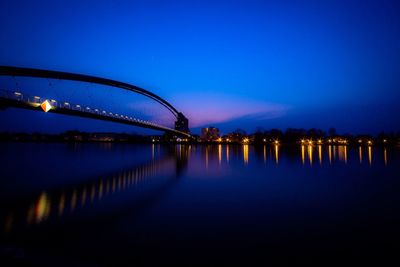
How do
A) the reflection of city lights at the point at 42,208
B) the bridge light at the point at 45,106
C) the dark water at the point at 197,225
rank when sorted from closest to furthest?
the dark water at the point at 197,225, the reflection of city lights at the point at 42,208, the bridge light at the point at 45,106

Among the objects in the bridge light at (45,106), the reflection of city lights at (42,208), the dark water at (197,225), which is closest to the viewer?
the dark water at (197,225)

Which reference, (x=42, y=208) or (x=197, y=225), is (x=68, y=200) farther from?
(x=197, y=225)

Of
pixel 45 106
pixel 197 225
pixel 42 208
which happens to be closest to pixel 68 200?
pixel 42 208

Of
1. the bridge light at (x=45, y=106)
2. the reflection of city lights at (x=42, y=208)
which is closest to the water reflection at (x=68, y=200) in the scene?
the reflection of city lights at (x=42, y=208)

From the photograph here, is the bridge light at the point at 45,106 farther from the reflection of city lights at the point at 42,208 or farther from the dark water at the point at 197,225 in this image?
the reflection of city lights at the point at 42,208

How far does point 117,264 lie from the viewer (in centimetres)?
447

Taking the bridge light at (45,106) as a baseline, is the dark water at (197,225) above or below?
below

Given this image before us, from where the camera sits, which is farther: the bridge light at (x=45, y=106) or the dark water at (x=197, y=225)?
the bridge light at (x=45, y=106)

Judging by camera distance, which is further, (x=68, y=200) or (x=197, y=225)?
(x=68, y=200)

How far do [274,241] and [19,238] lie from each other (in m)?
5.04

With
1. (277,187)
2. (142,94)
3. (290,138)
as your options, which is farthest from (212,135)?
(277,187)

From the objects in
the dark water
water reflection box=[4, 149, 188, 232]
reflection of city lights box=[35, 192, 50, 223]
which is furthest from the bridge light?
reflection of city lights box=[35, 192, 50, 223]

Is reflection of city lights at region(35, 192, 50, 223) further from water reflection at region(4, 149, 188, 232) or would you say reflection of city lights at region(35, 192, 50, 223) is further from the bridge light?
the bridge light

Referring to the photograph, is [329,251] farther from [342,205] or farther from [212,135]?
[212,135]
